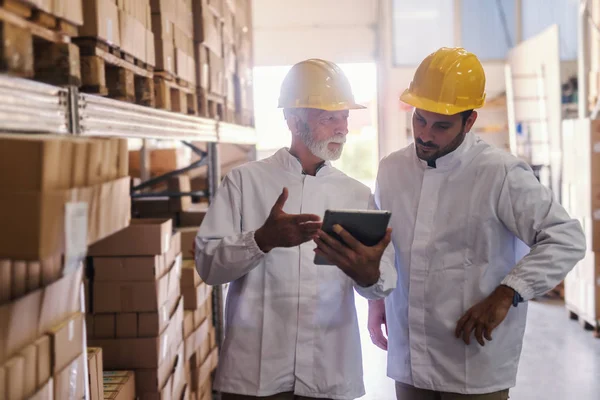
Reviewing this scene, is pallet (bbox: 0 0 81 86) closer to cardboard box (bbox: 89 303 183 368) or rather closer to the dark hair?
the dark hair

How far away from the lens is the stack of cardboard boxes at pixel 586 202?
698 centimetres

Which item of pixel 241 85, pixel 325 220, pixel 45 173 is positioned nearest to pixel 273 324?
pixel 325 220

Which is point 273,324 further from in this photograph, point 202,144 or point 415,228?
point 202,144

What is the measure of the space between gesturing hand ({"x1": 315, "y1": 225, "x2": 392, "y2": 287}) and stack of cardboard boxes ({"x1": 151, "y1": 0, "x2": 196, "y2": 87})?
5.61ft

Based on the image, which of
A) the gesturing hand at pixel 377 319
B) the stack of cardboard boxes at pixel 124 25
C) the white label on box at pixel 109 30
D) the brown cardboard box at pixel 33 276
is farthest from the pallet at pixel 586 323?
the brown cardboard box at pixel 33 276

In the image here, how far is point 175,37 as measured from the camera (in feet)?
12.8

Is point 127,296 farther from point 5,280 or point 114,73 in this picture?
point 5,280

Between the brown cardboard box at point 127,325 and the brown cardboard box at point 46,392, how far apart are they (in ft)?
5.30

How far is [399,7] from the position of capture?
13.7 m

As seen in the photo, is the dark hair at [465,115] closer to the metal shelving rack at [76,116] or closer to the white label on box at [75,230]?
the metal shelving rack at [76,116]

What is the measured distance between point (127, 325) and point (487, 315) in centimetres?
192

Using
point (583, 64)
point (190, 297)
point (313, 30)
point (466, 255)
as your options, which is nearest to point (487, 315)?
point (466, 255)

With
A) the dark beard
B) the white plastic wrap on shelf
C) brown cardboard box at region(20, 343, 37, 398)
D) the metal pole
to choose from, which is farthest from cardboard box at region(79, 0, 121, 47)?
the metal pole

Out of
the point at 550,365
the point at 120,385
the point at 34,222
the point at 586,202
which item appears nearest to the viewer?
the point at 34,222
